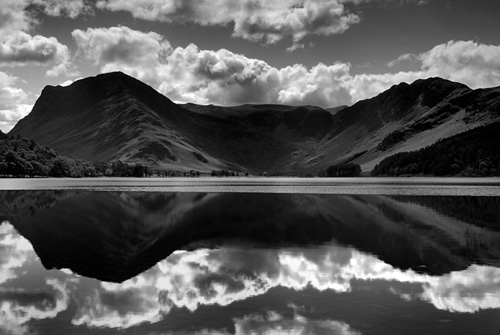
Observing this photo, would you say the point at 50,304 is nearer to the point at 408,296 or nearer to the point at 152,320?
the point at 152,320

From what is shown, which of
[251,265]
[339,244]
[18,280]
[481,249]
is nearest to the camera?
[18,280]

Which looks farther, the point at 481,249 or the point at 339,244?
the point at 339,244

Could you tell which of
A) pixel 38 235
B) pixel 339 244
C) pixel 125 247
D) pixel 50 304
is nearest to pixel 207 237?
pixel 125 247

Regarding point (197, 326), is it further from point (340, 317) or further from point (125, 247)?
point (125, 247)

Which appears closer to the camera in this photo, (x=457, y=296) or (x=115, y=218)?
(x=457, y=296)

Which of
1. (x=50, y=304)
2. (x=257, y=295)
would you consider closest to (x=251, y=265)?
(x=257, y=295)

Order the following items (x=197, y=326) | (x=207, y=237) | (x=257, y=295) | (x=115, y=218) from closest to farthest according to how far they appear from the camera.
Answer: (x=197, y=326), (x=257, y=295), (x=207, y=237), (x=115, y=218)
